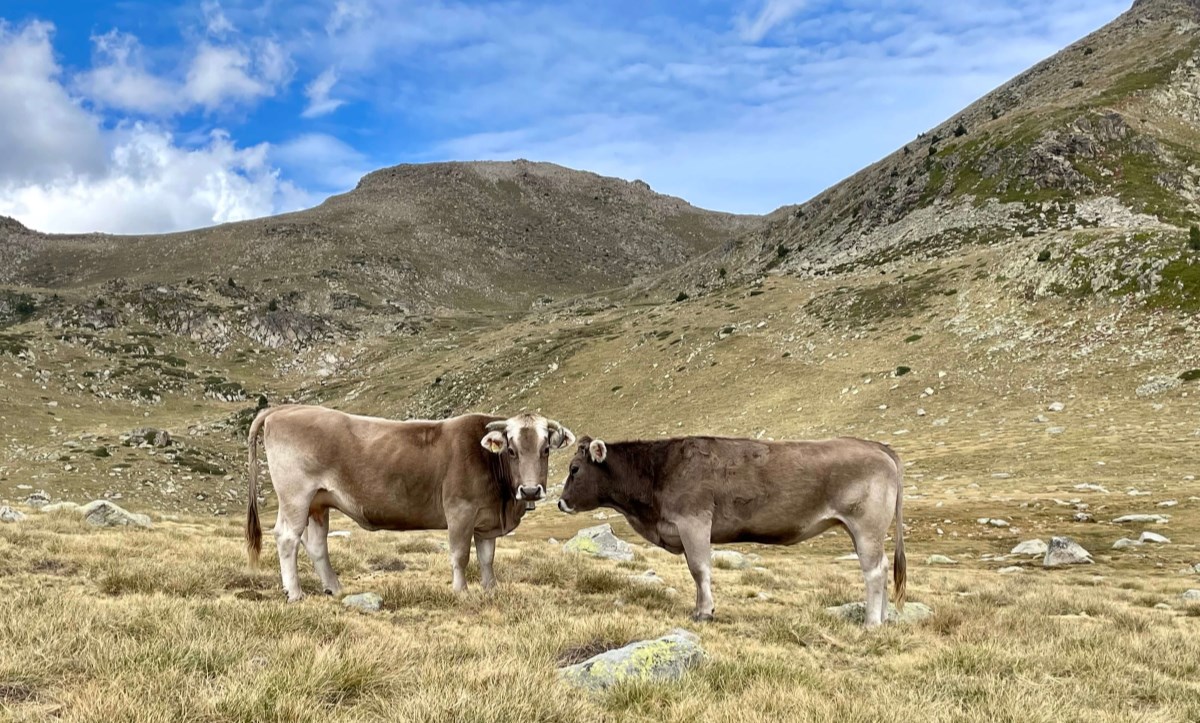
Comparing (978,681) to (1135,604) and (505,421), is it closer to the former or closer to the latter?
(505,421)

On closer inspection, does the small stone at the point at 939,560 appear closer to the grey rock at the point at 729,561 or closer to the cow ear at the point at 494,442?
the grey rock at the point at 729,561

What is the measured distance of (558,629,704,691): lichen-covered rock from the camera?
583 centimetres

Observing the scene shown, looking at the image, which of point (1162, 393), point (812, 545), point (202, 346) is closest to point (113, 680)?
point (812, 545)

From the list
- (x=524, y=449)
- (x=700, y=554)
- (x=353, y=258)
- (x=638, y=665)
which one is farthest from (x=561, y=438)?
(x=353, y=258)

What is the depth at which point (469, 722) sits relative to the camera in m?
4.57

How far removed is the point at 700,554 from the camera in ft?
32.3

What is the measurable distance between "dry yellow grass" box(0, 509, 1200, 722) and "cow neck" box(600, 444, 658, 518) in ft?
4.78

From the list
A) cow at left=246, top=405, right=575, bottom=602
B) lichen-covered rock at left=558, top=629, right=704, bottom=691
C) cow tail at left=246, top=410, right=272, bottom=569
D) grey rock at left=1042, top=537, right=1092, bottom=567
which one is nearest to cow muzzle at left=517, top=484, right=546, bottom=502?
cow at left=246, top=405, right=575, bottom=602

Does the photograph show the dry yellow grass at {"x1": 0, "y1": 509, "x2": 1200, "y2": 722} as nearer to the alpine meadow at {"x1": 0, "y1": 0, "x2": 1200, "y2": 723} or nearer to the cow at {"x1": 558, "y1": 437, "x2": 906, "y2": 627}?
the alpine meadow at {"x1": 0, "y1": 0, "x2": 1200, "y2": 723}

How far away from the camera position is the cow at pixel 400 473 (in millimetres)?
9883

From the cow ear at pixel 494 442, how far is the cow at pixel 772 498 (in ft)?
5.05

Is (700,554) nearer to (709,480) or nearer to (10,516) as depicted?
(709,480)

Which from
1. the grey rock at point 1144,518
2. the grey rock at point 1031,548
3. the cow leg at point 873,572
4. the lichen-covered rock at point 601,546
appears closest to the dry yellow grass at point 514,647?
the cow leg at point 873,572

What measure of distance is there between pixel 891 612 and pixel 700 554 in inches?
120
